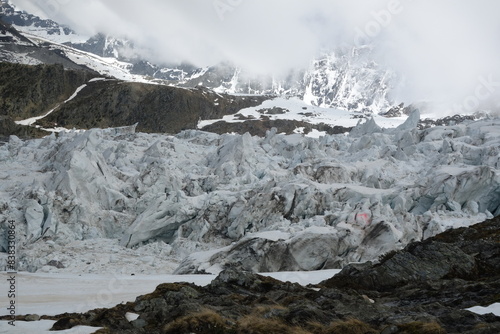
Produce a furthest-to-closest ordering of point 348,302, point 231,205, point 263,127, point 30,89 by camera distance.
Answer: point 263,127, point 30,89, point 231,205, point 348,302

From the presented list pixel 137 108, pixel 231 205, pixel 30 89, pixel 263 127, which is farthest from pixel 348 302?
pixel 137 108

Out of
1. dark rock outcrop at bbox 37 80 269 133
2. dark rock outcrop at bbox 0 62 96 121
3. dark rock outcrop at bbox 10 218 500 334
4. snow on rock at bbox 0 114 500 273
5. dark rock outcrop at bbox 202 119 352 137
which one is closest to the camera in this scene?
dark rock outcrop at bbox 10 218 500 334

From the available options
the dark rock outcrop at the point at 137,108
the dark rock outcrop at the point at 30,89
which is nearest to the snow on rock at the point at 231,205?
the dark rock outcrop at the point at 137,108

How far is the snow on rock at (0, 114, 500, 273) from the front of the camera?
23.2m

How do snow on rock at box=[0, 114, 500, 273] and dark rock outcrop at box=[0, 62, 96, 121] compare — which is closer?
snow on rock at box=[0, 114, 500, 273]

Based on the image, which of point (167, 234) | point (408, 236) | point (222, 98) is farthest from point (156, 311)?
point (222, 98)

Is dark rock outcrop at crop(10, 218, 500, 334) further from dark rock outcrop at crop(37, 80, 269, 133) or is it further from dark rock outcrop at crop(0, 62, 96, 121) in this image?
dark rock outcrop at crop(0, 62, 96, 121)

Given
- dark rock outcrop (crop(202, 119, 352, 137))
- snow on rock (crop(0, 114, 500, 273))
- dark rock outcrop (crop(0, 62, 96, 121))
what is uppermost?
dark rock outcrop (crop(0, 62, 96, 121))

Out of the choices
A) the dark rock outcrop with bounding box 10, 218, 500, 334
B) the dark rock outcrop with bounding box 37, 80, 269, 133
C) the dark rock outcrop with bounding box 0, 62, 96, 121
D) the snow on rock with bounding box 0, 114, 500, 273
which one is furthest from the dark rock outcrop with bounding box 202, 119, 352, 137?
the dark rock outcrop with bounding box 10, 218, 500, 334

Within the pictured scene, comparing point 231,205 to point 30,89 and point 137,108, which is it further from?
point 30,89

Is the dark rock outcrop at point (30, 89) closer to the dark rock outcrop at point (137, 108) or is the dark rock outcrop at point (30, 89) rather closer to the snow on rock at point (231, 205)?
the dark rock outcrop at point (137, 108)

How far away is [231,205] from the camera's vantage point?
34562 mm

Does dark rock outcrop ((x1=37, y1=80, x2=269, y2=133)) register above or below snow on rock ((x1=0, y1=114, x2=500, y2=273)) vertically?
above

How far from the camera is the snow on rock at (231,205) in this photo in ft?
76.1
